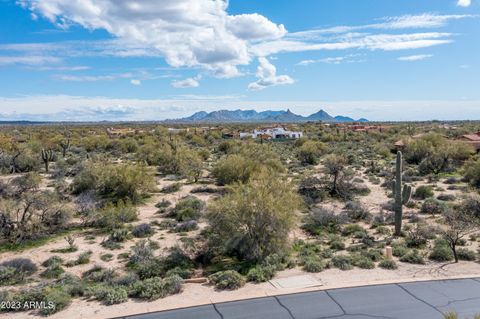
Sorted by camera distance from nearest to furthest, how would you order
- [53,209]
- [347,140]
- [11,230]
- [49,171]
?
[11,230] → [53,209] → [49,171] → [347,140]

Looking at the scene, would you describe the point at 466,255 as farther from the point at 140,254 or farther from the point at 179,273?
the point at 140,254

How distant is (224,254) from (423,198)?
16771mm

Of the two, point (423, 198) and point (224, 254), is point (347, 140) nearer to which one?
point (423, 198)

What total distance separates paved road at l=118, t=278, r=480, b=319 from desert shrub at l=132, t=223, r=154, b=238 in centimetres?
873

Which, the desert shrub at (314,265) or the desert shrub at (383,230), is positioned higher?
the desert shrub at (314,265)

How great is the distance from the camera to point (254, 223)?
51.5 feet

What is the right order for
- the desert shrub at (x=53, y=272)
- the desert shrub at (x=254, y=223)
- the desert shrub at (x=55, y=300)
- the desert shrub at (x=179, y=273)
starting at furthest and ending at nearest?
the desert shrub at (x=254, y=223) → the desert shrub at (x=53, y=272) → the desert shrub at (x=179, y=273) → the desert shrub at (x=55, y=300)

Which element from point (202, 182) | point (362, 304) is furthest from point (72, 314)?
point (202, 182)

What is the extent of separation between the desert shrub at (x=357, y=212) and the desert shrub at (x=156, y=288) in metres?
12.7

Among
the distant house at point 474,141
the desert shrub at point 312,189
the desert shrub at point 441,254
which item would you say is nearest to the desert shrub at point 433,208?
the desert shrub at point 312,189

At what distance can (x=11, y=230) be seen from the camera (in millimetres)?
18641

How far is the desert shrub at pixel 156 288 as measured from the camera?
12.2 metres

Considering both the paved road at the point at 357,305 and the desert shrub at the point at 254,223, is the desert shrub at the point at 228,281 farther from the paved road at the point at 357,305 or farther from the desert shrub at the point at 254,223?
the desert shrub at the point at 254,223

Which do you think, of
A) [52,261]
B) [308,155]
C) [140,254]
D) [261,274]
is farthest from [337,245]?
[308,155]
